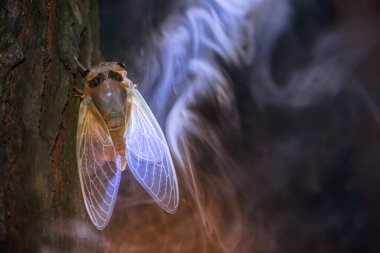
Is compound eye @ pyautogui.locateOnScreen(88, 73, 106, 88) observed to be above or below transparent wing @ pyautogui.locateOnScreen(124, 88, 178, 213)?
above

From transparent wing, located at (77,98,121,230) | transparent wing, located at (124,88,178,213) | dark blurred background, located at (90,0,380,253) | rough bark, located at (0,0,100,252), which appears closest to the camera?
rough bark, located at (0,0,100,252)

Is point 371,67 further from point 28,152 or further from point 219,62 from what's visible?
point 28,152

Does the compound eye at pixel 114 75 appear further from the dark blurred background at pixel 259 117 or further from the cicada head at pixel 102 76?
the dark blurred background at pixel 259 117

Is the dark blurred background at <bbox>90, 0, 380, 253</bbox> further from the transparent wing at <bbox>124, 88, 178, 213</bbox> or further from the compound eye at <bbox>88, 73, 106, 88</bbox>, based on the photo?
the compound eye at <bbox>88, 73, 106, 88</bbox>

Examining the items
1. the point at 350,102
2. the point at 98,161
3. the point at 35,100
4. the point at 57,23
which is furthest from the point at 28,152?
the point at 350,102

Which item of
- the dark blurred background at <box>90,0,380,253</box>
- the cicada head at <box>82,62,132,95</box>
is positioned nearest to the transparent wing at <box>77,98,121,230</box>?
the cicada head at <box>82,62,132,95</box>

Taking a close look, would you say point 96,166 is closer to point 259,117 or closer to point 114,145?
point 114,145
